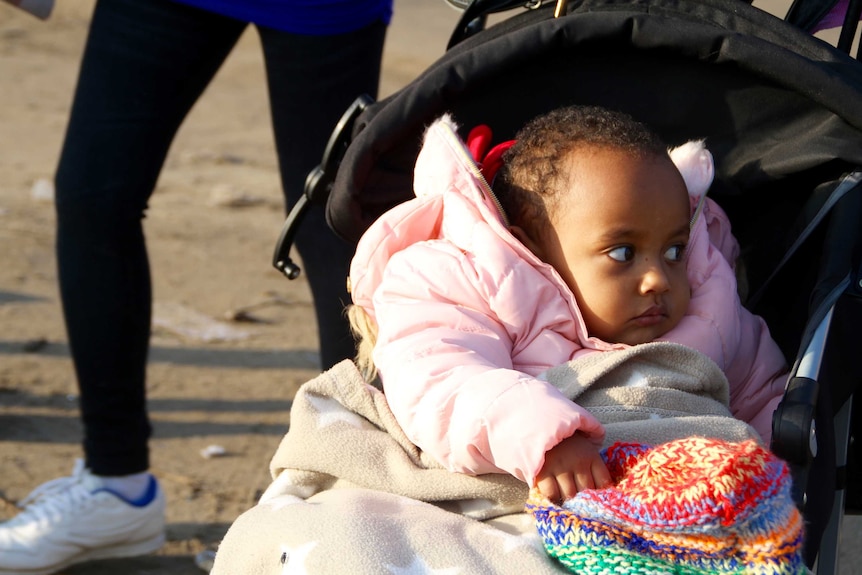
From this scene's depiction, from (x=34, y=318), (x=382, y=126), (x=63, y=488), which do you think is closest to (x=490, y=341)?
(x=382, y=126)

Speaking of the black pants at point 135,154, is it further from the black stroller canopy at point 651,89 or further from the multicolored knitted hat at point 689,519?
the multicolored knitted hat at point 689,519

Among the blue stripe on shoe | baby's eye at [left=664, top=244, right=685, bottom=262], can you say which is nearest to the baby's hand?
baby's eye at [left=664, top=244, right=685, bottom=262]

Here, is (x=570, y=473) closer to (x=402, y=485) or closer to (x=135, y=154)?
(x=402, y=485)

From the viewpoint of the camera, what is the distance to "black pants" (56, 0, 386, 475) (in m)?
2.60

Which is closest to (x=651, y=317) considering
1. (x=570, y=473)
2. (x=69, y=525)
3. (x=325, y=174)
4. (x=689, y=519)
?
(x=570, y=473)

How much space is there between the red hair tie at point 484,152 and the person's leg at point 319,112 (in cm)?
51

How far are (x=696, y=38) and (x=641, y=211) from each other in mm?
331

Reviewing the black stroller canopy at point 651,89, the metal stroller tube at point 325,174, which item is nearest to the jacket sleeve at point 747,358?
the black stroller canopy at point 651,89

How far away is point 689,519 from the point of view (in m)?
1.48

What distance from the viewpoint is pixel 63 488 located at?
2.86 m

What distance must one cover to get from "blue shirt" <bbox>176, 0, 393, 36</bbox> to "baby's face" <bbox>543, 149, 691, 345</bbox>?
2.68ft

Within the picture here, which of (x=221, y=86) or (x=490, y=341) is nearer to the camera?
(x=490, y=341)

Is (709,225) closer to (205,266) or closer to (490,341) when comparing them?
(490,341)

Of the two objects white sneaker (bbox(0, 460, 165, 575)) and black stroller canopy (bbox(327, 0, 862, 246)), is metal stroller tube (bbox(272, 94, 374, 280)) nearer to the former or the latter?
black stroller canopy (bbox(327, 0, 862, 246))
